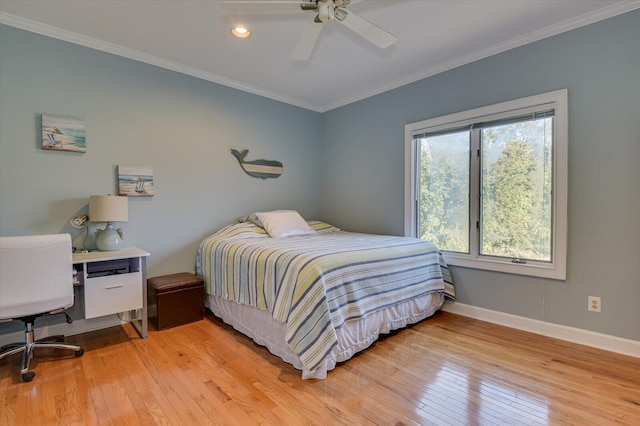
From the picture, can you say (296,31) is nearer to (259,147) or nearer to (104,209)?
(259,147)

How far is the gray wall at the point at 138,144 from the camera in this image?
2.45 metres

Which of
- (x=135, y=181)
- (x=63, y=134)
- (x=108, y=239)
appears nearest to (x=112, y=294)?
(x=108, y=239)

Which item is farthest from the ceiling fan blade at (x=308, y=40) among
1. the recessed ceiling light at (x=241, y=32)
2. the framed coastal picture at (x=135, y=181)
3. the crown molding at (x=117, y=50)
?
the framed coastal picture at (x=135, y=181)

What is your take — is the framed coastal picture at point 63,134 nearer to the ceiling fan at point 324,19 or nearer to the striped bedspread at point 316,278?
the striped bedspread at point 316,278

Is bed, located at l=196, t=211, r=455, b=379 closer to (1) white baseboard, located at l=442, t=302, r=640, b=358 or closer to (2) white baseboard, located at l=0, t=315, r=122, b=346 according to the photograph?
(1) white baseboard, located at l=442, t=302, r=640, b=358

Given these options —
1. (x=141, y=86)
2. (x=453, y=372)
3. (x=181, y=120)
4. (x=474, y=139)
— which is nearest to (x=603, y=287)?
(x=453, y=372)

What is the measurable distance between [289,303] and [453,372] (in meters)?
1.16

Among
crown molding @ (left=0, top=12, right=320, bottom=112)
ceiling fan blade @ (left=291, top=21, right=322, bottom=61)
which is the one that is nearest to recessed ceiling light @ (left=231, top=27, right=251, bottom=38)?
ceiling fan blade @ (left=291, top=21, right=322, bottom=61)

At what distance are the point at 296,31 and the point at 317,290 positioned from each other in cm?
209

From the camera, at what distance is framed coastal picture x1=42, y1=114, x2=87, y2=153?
253 cm

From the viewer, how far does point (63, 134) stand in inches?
102

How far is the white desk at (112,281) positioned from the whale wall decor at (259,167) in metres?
1.58

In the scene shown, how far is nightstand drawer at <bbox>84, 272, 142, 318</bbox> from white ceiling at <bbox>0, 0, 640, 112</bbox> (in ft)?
6.60

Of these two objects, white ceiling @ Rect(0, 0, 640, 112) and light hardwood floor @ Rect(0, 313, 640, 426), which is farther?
white ceiling @ Rect(0, 0, 640, 112)
